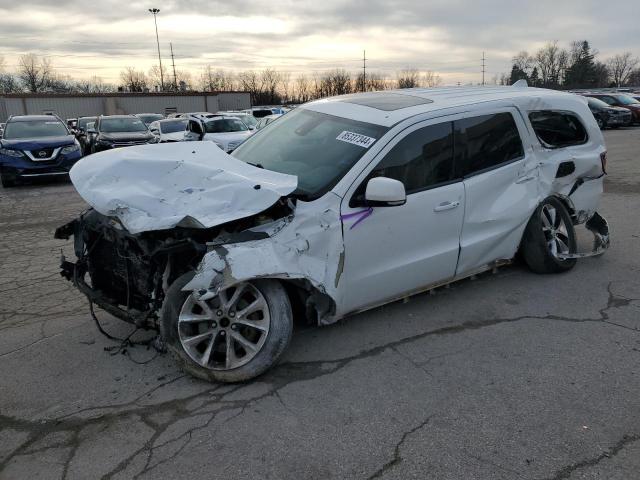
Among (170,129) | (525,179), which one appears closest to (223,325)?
(525,179)

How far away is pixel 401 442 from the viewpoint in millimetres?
2639

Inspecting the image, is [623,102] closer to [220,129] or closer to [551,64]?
[220,129]

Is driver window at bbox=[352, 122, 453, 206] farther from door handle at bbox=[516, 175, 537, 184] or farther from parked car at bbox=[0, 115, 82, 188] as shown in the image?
parked car at bbox=[0, 115, 82, 188]

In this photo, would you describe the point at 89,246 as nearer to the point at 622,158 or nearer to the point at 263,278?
the point at 263,278

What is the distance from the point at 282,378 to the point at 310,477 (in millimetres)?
915

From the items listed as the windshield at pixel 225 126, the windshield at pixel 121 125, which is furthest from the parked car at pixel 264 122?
the windshield at pixel 121 125

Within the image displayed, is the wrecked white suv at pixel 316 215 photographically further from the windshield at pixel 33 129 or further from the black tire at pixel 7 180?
the windshield at pixel 33 129

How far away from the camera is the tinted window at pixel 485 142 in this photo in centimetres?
409

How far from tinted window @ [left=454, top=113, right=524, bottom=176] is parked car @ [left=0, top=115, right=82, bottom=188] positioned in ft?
35.7

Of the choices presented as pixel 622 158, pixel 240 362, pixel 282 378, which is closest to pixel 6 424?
pixel 240 362

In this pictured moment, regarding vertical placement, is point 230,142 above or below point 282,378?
above

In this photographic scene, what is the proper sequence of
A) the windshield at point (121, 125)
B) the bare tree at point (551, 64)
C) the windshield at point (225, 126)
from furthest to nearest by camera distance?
the bare tree at point (551, 64) < the windshield at point (121, 125) < the windshield at point (225, 126)

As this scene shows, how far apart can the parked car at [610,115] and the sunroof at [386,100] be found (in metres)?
23.7

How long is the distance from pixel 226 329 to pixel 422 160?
194 cm
